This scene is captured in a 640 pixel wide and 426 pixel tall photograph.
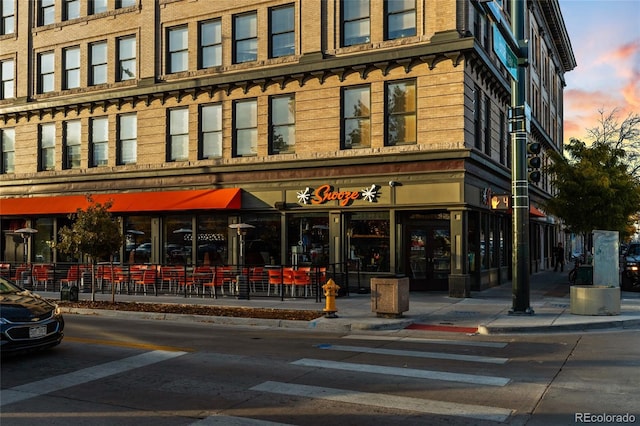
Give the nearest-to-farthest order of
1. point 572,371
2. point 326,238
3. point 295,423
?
point 295,423 → point 572,371 → point 326,238

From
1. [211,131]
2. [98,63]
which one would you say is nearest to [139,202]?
[211,131]

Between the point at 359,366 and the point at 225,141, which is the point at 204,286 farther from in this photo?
the point at 359,366

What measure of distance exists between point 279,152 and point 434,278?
7.44 metres

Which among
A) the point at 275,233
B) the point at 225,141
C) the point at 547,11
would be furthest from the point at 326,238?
the point at 547,11

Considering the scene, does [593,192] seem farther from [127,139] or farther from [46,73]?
[46,73]

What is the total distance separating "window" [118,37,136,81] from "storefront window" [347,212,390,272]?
12273 mm

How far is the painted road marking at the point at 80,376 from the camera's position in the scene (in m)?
7.09

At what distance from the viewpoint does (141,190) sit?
24.1m

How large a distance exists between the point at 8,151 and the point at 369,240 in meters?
19.3

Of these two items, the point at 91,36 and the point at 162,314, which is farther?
the point at 91,36

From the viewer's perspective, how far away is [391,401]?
670 centimetres

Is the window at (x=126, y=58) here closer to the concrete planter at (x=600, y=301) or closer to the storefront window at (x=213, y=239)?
the storefront window at (x=213, y=239)

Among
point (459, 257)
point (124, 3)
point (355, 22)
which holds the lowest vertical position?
point (459, 257)

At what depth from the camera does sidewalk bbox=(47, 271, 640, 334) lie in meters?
12.7
